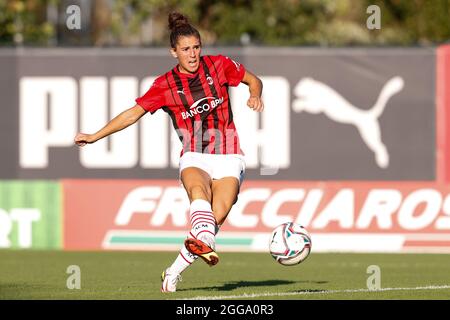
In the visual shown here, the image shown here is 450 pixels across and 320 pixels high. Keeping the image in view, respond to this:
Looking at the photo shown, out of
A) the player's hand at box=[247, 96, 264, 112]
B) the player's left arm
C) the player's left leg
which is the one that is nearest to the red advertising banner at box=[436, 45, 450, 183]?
the player's left arm

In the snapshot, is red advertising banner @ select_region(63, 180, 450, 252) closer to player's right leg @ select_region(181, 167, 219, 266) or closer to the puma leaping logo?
the puma leaping logo

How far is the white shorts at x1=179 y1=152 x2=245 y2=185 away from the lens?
1232 cm

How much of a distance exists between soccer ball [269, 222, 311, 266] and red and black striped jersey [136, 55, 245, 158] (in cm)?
89

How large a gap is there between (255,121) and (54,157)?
3486mm

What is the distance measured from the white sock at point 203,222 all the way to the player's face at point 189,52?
49.3 inches

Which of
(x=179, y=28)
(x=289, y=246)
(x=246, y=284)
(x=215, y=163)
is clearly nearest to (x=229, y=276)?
(x=246, y=284)

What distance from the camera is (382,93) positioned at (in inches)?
909

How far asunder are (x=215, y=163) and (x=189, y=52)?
1043 mm

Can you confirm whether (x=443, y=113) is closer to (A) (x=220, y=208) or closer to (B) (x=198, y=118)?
(B) (x=198, y=118)

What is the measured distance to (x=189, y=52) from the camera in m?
12.1

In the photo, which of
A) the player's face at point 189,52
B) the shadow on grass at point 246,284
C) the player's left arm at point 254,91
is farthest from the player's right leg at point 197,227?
the player's face at point 189,52

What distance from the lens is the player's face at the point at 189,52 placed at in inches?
473
